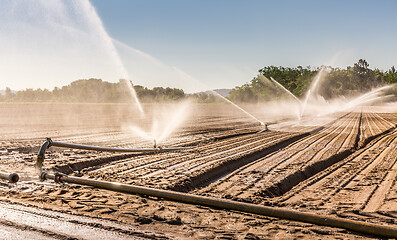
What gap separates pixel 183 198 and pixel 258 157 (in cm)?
644

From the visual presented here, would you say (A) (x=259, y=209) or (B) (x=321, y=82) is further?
(B) (x=321, y=82)

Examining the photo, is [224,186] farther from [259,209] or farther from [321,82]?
[321,82]

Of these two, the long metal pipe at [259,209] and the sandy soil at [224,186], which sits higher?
the long metal pipe at [259,209]

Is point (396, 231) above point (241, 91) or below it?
below

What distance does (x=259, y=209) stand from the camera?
5141 mm

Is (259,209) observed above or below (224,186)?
above

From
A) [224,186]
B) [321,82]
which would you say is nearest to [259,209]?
[224,186]

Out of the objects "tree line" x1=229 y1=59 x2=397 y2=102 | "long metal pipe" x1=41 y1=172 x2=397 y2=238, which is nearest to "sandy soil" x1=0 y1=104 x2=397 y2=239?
"long metal pipe" x1=41 y1=172 x2=397 y2=238

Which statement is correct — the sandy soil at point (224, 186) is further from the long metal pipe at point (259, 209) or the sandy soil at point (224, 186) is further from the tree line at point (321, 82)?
the tree line at point (321, 82)

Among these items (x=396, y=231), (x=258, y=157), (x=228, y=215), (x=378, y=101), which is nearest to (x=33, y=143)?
(x=258, y=157)

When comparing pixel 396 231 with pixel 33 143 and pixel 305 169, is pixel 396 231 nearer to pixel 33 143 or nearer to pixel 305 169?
pixel 305 169

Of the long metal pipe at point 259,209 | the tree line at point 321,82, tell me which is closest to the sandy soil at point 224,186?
the long metal pipe at point 259,209

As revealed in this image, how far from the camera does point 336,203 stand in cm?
625

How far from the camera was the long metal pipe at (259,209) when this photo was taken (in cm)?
441
